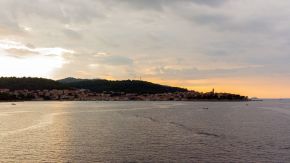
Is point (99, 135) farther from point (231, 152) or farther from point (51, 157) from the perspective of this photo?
point (231, 152)

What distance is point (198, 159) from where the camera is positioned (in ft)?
165

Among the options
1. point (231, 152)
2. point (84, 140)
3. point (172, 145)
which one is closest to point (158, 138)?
point (172, 145)

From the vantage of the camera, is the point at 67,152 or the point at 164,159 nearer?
the point at 164,159

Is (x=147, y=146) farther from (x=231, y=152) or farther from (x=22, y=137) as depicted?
(x=22, y=137)

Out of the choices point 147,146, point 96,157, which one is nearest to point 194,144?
point 147,146

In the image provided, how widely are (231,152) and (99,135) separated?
31.7 metres

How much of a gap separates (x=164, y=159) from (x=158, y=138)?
2160 centimetres

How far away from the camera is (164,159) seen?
50.1 meters

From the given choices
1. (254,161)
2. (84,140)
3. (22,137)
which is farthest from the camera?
(22,137)

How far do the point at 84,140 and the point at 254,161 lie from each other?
33557mm

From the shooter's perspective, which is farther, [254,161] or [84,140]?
[84,140]

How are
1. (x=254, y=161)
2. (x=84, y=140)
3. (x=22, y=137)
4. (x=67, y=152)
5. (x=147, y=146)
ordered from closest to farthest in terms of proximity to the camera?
1. (x=254, y=161)
2. (x=67, y=152)
3. (x=147, y=146)
4. (x=84, y=140)
5. (x=22, y=137)

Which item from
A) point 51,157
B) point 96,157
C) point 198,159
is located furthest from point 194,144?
point 51,157

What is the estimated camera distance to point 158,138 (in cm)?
7169
